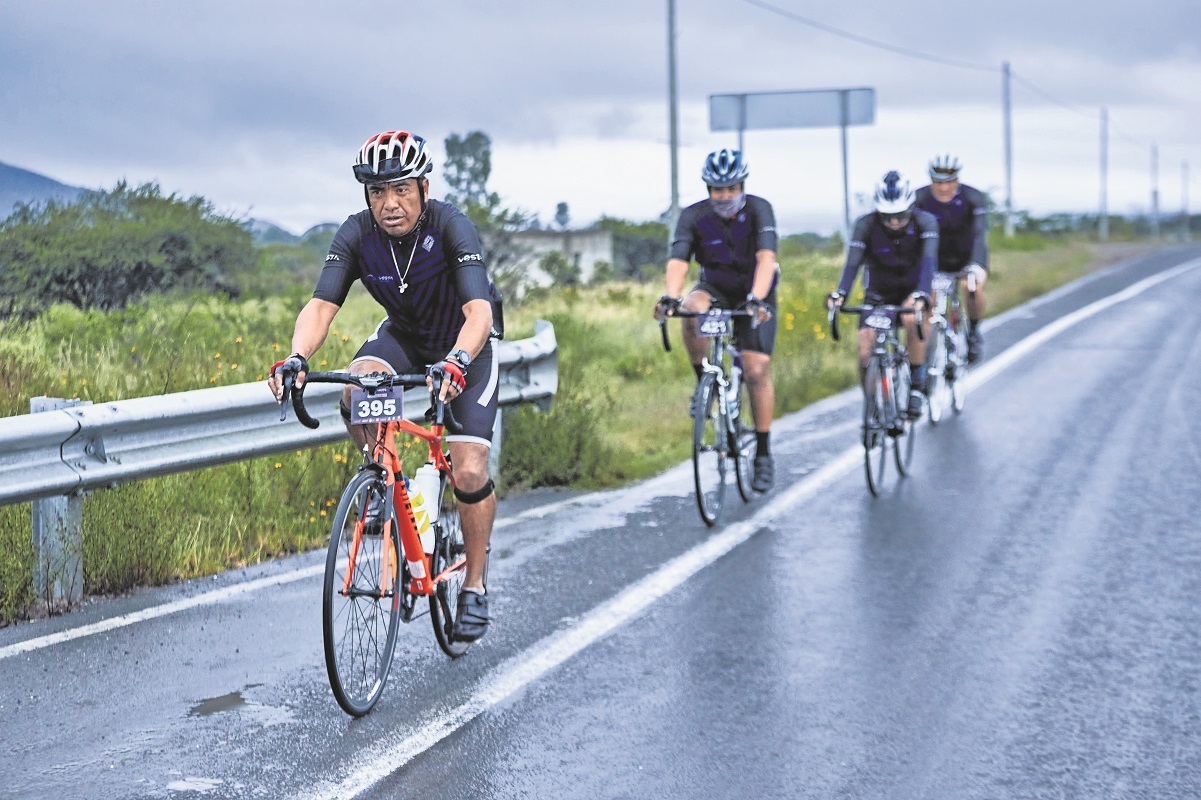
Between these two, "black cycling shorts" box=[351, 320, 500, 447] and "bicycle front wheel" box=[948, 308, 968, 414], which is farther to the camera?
"bicycle front wheel" box=[948, 308, 968, 414]

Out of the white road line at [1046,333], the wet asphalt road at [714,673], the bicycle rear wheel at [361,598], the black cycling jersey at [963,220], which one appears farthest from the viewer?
the white road line at [1046,333]

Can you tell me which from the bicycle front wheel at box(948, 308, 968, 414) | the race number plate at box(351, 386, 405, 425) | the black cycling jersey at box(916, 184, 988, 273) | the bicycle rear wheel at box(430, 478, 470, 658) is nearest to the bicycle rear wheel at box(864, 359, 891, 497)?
the bicycle front wheel at box(948, 308, 968, 414)

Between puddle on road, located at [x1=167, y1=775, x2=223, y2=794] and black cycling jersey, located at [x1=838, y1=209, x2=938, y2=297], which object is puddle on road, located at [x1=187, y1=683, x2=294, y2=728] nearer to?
puddle on road, located at [x1=167, y1=775, x2=223, y2=794]

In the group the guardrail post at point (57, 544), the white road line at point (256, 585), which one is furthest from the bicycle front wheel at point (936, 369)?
the guardrail post at point (57, 544)

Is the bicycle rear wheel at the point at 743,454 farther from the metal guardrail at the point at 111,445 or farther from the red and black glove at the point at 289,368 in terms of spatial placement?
the red and black glove at the point at 289,368

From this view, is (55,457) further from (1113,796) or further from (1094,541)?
(1094,541)

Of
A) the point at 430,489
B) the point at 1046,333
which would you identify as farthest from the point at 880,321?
the point at 1046,333

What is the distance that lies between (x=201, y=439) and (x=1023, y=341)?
14894mm

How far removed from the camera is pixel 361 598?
5.20 meters

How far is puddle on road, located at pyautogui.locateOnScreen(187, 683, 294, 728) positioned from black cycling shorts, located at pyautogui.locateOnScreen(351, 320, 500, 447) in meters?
1.23

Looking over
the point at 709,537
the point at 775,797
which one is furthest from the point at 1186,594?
the point at 775,797

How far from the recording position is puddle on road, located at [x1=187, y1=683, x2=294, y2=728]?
16.5 feet

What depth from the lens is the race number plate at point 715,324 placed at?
345 inches

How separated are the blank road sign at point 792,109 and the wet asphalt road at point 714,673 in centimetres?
1108
